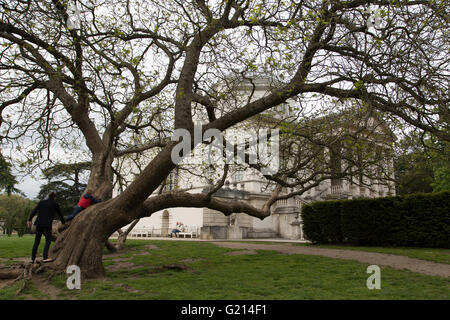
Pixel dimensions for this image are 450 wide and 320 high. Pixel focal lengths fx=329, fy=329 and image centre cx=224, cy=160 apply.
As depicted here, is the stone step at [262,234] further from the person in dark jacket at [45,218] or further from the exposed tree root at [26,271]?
the exposed tree root at [26,271]

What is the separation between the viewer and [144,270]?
8.93 meters

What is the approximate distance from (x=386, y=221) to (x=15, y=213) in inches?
1814

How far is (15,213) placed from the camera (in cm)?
4431

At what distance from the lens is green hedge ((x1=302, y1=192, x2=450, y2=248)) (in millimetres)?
14492

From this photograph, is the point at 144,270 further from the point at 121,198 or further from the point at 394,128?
the point at 394,128

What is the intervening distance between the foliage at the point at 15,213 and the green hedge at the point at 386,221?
123 feet

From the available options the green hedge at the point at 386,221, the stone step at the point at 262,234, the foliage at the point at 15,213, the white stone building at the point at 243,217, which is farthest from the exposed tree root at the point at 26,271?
the foliage at the point at 15,213

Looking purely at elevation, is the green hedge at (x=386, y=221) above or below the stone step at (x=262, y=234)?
above

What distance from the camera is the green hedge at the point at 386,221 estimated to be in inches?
571

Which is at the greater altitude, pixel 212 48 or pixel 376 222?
pixel 212 48

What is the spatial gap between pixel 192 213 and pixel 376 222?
2203cm

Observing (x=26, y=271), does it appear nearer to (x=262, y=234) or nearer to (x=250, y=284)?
(x=250, y=284)
